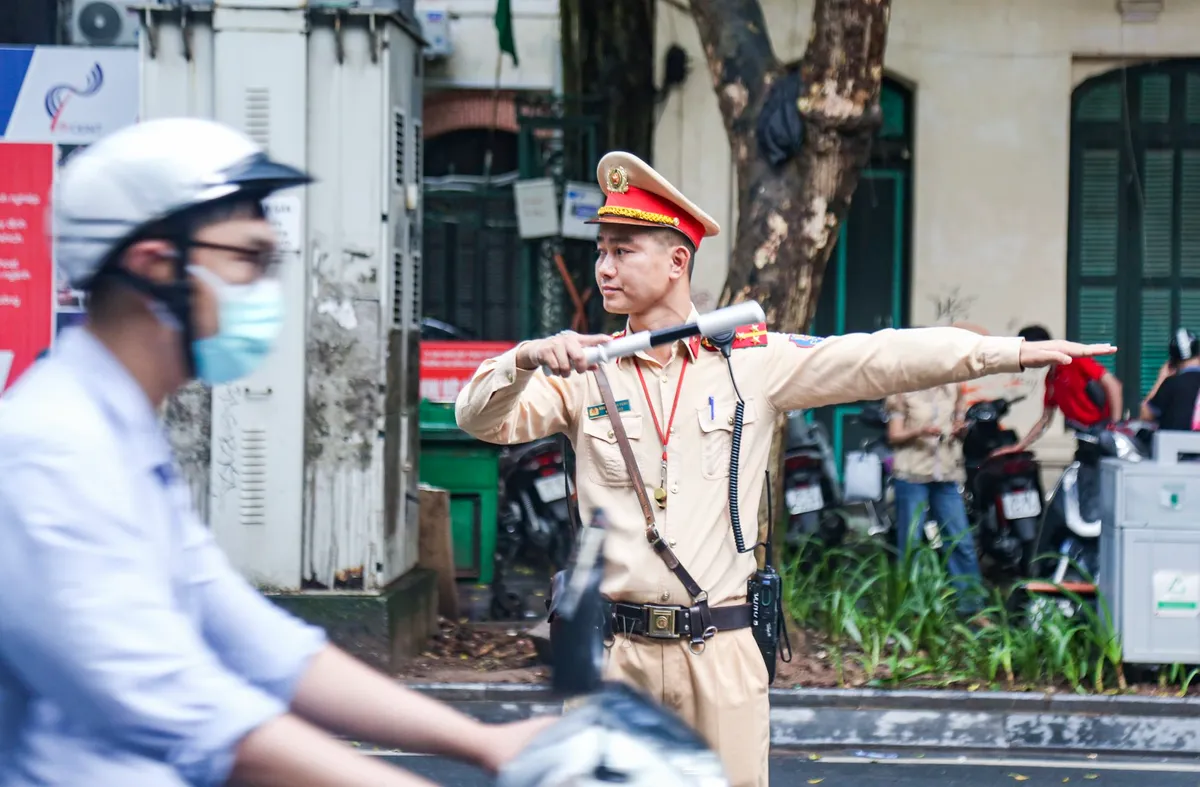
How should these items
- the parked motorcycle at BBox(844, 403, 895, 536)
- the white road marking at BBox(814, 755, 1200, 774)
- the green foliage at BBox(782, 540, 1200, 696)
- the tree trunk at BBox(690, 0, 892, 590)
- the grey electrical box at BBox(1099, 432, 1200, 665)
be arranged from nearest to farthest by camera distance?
1. the white road marking at BBox(814, 755, 1200, 774)
2. the grey electrical box at BBox(1099, 432, 1200, 665)
3. the green foliage at BBox(782, 540, 1200, 696)
4. the tree trunk at BBox(690, 0, 892, 590)
5. the parked motorcycle at BBox(844, 403, 895, 536)

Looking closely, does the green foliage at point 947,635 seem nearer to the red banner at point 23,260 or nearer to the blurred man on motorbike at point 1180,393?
the blurred man on motorbike at point 1180,393

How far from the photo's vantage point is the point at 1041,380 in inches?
481

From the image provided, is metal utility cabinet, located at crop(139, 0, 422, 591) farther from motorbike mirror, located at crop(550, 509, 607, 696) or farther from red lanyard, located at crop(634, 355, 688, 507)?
motorbike mirror, located at crop(550, 509, 607, 696)

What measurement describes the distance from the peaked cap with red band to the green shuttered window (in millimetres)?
9599

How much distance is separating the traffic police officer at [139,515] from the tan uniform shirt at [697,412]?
1.67m

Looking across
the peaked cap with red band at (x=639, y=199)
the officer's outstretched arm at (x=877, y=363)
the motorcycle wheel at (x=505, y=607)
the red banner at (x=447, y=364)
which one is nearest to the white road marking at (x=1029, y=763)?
the motorcycle wheel at (x=505, y=607)

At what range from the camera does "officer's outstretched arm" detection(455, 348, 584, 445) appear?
359 cm

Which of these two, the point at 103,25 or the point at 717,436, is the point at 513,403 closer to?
the point at 717,436

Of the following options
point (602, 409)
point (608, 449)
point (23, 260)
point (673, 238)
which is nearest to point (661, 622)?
point (608, 449)

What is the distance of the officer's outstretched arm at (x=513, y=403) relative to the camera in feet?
11.8

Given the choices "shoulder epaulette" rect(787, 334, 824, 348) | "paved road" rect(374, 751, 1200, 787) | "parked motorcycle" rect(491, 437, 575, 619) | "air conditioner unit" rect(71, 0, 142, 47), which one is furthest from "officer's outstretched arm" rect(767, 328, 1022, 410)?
"parked motorcycle" rect(491, 437, 575, 619)

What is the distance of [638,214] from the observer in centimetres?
382

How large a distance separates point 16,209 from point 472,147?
31.4 feet

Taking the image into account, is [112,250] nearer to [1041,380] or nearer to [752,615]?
[752,615]
